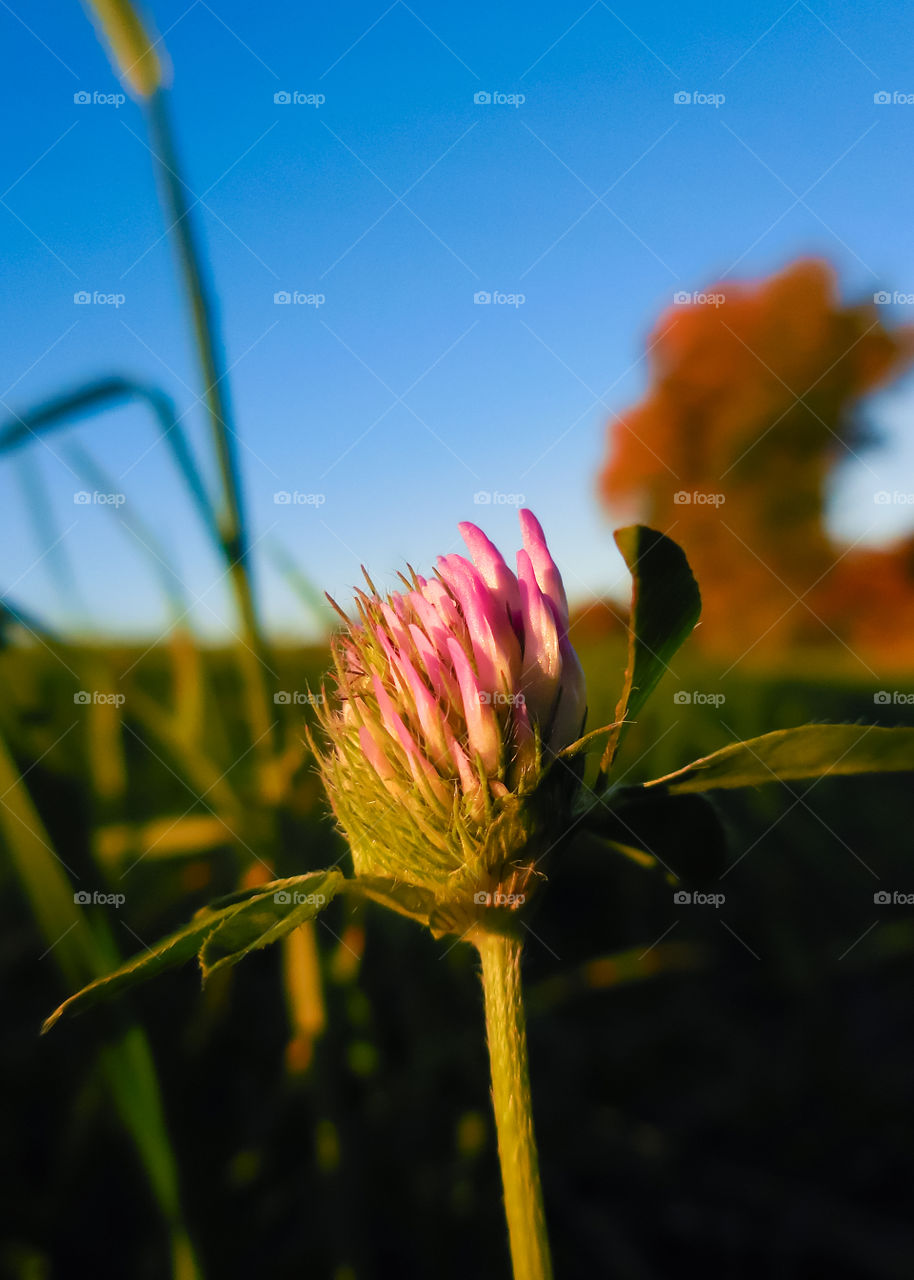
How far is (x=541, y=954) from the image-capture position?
1386mm

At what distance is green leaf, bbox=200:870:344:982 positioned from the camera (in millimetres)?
427

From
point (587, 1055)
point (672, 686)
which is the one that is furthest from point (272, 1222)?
point (672, 686)

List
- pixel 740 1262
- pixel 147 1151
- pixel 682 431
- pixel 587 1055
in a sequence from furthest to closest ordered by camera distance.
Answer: pixel 682 431 → pixel 587 1055 → pixel 740 1262 → pixel 147 1151

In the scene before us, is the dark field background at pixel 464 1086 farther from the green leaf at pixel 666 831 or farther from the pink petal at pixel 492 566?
the pink petal at pixel 492 566

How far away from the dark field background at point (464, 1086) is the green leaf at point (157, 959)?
0.77ft

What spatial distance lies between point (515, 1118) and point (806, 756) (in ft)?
0.77

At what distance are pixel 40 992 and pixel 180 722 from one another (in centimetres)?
47

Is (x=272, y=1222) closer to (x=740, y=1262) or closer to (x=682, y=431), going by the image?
(x=740, y=1262)

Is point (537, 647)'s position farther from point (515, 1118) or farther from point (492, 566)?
point (515, 1118)

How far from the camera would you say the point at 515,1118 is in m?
0.44

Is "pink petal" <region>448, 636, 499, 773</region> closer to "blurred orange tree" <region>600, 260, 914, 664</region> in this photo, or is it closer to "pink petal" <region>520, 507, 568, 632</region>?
"pink petal" <region>520, 507, 568, 632</region>

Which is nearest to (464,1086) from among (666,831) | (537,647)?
(666,831)

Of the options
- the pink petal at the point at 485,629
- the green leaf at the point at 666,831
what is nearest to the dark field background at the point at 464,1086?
the green leaf at the point at 666,831

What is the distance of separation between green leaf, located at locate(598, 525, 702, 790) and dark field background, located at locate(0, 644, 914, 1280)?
8.9 inches
